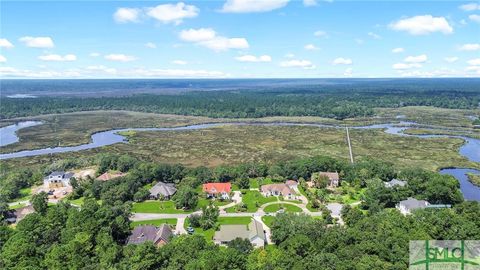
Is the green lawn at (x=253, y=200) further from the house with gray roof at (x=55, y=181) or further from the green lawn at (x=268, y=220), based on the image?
the house with gray roof at (x=55, y=181)

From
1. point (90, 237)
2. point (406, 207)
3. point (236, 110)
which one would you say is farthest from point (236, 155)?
point (236, 110)

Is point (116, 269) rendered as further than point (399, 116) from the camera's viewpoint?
No

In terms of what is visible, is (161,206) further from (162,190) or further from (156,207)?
(162,190)

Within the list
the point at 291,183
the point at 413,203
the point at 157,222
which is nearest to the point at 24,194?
the point at 157,222

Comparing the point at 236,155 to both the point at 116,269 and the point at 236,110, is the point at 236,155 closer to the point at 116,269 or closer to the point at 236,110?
the point at 116,269

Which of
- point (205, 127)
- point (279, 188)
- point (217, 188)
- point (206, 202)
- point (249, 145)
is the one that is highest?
point (205, 127)

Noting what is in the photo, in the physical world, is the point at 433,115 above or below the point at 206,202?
above
